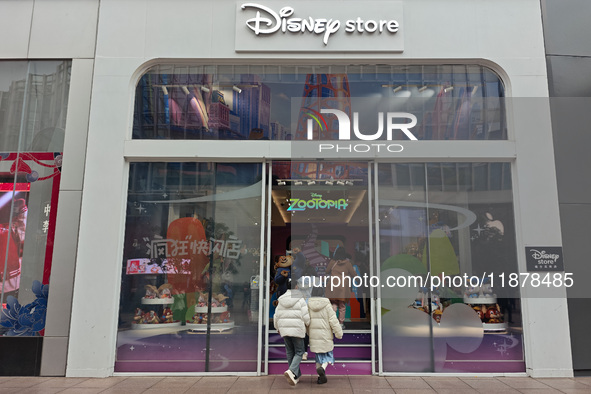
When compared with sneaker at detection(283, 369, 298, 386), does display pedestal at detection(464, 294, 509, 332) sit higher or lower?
higher

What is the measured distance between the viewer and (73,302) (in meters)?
7.37

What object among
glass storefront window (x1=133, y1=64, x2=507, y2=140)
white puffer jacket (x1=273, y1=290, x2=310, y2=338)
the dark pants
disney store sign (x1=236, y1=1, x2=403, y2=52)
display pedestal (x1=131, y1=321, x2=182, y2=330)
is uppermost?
disney store sign (x1=236, y1=1, x2=403, y2=52)

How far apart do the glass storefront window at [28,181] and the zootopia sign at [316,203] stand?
423 cm

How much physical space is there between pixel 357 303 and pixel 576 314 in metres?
3.62

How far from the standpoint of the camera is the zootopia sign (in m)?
7.96

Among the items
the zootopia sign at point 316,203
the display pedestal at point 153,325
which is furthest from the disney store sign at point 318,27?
the display pedestal at point 153,325

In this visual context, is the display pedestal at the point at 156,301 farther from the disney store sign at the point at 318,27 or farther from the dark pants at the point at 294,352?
the disney store sign at the point at 318,27

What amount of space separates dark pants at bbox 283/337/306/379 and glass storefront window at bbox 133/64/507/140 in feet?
11.6

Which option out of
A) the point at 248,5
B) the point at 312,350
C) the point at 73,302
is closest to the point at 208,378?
the point at 312,350

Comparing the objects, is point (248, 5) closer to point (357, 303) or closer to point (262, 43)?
point (262, 43)

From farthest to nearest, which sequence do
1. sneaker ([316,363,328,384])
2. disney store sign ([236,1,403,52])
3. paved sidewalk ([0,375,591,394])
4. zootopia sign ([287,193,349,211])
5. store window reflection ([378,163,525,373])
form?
disney store sign ([236,1,403,52]) < zootopia sign ([287,193,349,211]) < store window reflection ([378,163,525,373]) < sneaker ([316,363,328,384]) < paved sidewalk ([0,375,591,394])

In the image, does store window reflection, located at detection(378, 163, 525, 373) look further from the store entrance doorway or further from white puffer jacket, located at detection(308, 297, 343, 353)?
white puffer jacket, located at detection(308, 297, 343, 353)

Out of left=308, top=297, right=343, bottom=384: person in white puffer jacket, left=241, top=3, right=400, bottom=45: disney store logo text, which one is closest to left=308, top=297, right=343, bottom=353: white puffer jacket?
left=308, top=297, right=343, bottom=384: person in white puffer jacket

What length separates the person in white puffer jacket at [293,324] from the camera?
6680mm
